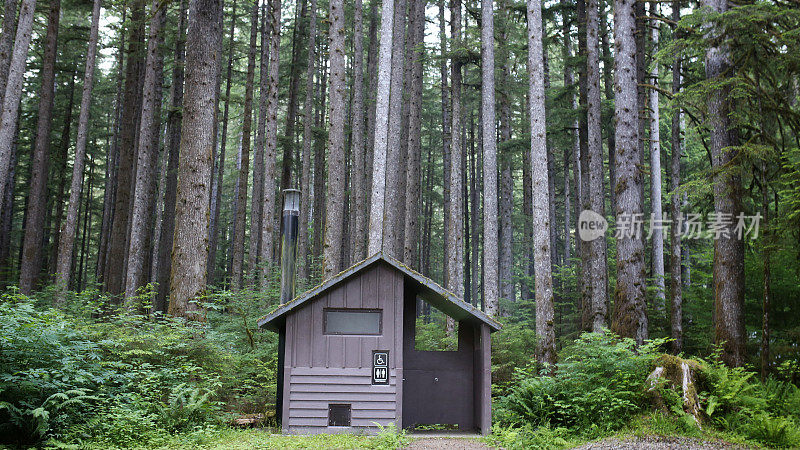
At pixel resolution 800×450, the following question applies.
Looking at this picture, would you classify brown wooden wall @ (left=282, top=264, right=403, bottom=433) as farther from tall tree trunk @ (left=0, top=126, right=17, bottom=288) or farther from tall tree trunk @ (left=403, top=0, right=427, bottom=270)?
tall tree trunk @ (left=0, top=126, right=17, bottom=288)

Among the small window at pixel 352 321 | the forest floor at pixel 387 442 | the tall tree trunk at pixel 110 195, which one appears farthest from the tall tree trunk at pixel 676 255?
the tall tree trunk at pixel 110 195

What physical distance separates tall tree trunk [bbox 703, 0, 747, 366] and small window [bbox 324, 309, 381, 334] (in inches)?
261

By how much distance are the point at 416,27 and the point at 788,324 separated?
15797mm

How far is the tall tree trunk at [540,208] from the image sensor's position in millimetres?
13922

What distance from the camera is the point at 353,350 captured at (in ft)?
30.5

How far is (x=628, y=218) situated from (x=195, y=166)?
901 centimetres

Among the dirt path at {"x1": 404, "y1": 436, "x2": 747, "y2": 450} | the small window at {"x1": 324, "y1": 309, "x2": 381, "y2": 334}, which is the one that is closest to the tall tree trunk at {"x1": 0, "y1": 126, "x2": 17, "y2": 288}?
the small window at {"x1": 324, "y1": 309, "x2": 381, "y2": 334}

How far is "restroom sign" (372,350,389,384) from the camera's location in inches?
363

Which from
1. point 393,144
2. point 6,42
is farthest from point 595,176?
point 6,42

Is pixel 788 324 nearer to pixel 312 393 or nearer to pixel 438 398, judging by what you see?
pixel 438 398

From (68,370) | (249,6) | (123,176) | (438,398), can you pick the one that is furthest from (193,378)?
(249,6)

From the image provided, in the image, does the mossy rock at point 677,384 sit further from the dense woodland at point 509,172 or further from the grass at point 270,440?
the grass at point 270,440

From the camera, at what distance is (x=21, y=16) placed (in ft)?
51.6

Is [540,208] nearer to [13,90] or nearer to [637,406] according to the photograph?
[637,406]
